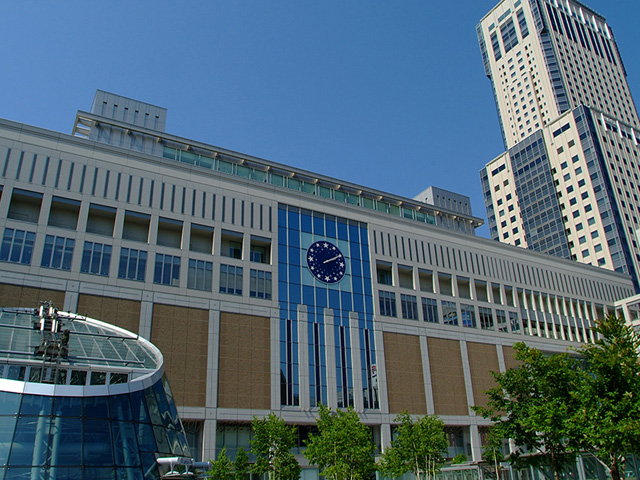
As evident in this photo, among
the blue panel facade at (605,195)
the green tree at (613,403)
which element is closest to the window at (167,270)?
the green tree at (613,403)

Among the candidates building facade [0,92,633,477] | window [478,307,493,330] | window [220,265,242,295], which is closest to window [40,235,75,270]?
building facade [0,92,633,477]

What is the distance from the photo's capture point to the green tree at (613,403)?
29.3 metres

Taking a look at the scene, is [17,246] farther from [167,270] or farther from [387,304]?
[387,304]

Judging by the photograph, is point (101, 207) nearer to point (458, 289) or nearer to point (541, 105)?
point (458, 289)

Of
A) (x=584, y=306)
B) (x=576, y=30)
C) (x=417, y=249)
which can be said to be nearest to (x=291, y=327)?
(x=417, y=249)

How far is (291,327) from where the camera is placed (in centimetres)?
5250

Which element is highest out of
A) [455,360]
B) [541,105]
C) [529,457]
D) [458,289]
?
[541,105]

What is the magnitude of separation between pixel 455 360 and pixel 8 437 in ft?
168

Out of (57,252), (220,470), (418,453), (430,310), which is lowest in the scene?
(220,470)

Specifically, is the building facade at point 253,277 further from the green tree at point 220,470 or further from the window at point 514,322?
the green tree at point 220,470

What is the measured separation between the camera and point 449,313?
64312 mm

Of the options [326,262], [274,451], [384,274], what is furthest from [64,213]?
[384,274]

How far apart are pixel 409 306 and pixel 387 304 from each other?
126 inches

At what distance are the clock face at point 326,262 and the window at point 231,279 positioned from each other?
25.9 ft
